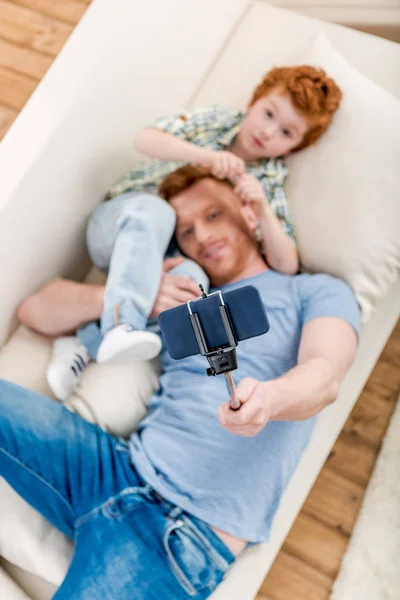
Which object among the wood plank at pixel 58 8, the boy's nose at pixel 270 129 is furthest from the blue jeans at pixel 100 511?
the wood plank at pixel 58 8

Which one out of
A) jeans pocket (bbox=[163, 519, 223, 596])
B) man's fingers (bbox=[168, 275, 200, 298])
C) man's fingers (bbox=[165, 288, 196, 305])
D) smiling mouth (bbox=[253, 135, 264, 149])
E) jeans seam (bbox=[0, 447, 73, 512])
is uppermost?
smiling mouth (bbox=[253, 135, 264, 149])

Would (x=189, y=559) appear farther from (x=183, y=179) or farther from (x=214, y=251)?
(x=183, y=179)

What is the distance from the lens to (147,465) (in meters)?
1.14

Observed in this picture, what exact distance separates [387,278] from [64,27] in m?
1.10

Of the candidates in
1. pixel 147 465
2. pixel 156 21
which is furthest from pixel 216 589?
pixel 156 21

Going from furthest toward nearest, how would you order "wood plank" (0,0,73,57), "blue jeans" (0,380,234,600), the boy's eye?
"wood plank" (0,0,73,57) < the boy's eye < "blue jeans" (0,380,234,600)

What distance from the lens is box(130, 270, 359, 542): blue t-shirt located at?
3.64 feet

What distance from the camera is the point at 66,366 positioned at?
1.24m

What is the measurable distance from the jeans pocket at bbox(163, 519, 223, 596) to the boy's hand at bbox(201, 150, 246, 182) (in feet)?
2.40

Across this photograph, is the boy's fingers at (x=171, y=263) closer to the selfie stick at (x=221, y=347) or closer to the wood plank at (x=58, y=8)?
the selfie stick at (x=221, y=347)

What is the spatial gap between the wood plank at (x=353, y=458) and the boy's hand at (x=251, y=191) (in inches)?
26.5

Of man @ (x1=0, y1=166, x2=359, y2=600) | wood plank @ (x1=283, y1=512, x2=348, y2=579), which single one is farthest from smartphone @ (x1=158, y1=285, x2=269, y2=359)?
wood plank @ (x1=283, y1=512, x2=348, y2=579)

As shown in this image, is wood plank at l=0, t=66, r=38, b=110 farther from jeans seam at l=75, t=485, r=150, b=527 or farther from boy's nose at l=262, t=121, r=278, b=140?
jeans seam at l=75, t=485, r=150, b=527

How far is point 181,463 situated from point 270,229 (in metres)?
0.54
